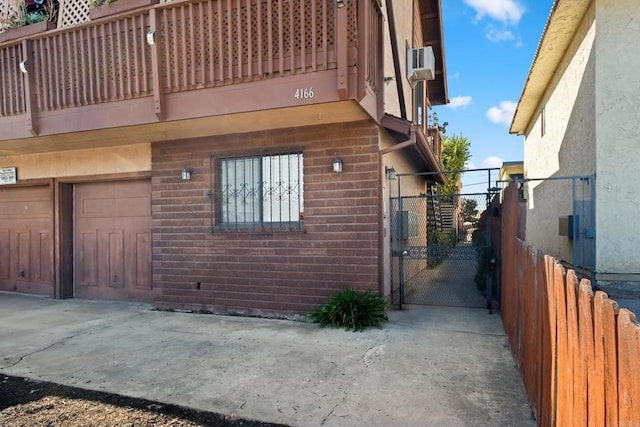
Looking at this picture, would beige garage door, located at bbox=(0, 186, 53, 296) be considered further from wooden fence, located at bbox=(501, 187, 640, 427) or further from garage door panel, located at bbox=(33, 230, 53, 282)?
wooden fence, located at bbox=(501, 187, 640, 427)

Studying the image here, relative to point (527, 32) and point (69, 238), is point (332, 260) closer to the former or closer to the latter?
point (69, 238)

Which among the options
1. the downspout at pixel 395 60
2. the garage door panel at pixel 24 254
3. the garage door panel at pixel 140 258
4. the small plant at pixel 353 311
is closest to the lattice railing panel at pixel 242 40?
the downspout at pixel 395 60

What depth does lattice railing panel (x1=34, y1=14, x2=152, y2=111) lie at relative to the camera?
572cm

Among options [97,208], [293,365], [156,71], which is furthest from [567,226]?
[97,208]

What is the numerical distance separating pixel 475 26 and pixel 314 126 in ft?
41.6

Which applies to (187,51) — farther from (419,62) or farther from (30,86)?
(419,62)

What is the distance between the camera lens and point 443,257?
7.00 metres

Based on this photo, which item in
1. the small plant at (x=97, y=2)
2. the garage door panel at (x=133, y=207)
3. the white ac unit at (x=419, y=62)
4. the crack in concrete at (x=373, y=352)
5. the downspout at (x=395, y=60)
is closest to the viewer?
the crack in concrete at (x=373, y=352)

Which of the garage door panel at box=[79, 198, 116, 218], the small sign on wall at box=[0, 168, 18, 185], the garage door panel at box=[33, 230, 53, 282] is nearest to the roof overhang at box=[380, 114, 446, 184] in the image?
the garage door panel at box=[79, 198, 116, 218]

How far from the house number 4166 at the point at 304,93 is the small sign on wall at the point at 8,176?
7.35 m

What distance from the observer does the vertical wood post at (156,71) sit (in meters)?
5.49

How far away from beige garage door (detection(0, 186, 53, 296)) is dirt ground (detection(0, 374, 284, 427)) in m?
5.55

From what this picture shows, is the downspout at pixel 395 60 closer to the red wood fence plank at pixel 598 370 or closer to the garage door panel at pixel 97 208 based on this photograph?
the garage door panel at pixel 97 208

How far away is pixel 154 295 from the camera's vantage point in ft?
23.3
